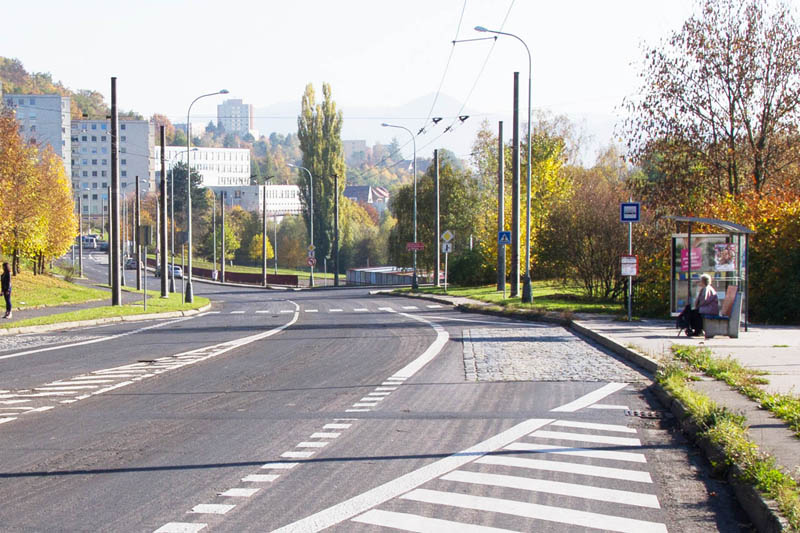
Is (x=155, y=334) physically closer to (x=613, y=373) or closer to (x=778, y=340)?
(x=613, y=373)

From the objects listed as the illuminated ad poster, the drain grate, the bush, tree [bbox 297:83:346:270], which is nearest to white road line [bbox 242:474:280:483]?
the drain grate

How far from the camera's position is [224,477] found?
7.22 meters

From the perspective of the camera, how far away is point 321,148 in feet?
314

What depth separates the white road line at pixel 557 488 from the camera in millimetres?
6629

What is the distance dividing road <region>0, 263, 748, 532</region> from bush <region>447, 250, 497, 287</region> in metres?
36.9

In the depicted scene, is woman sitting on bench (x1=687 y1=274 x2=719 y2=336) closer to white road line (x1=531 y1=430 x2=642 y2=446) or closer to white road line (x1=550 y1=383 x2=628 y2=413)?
white road line (x1=550 y1=383 x2=628 y2=413)

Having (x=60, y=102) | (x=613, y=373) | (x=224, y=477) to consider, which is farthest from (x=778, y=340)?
(x=60, y=102)

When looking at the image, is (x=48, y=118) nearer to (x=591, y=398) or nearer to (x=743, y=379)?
(x=591, y=398)

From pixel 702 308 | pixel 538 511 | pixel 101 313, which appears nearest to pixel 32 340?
pixel 101 313

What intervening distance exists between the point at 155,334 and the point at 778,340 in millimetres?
15046

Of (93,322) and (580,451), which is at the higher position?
(580,451)

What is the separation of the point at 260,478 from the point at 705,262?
17834mm

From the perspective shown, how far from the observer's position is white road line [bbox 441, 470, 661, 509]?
6.63m

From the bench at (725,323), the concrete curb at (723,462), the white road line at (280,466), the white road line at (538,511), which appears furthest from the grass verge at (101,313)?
the white road line at (538,511)
